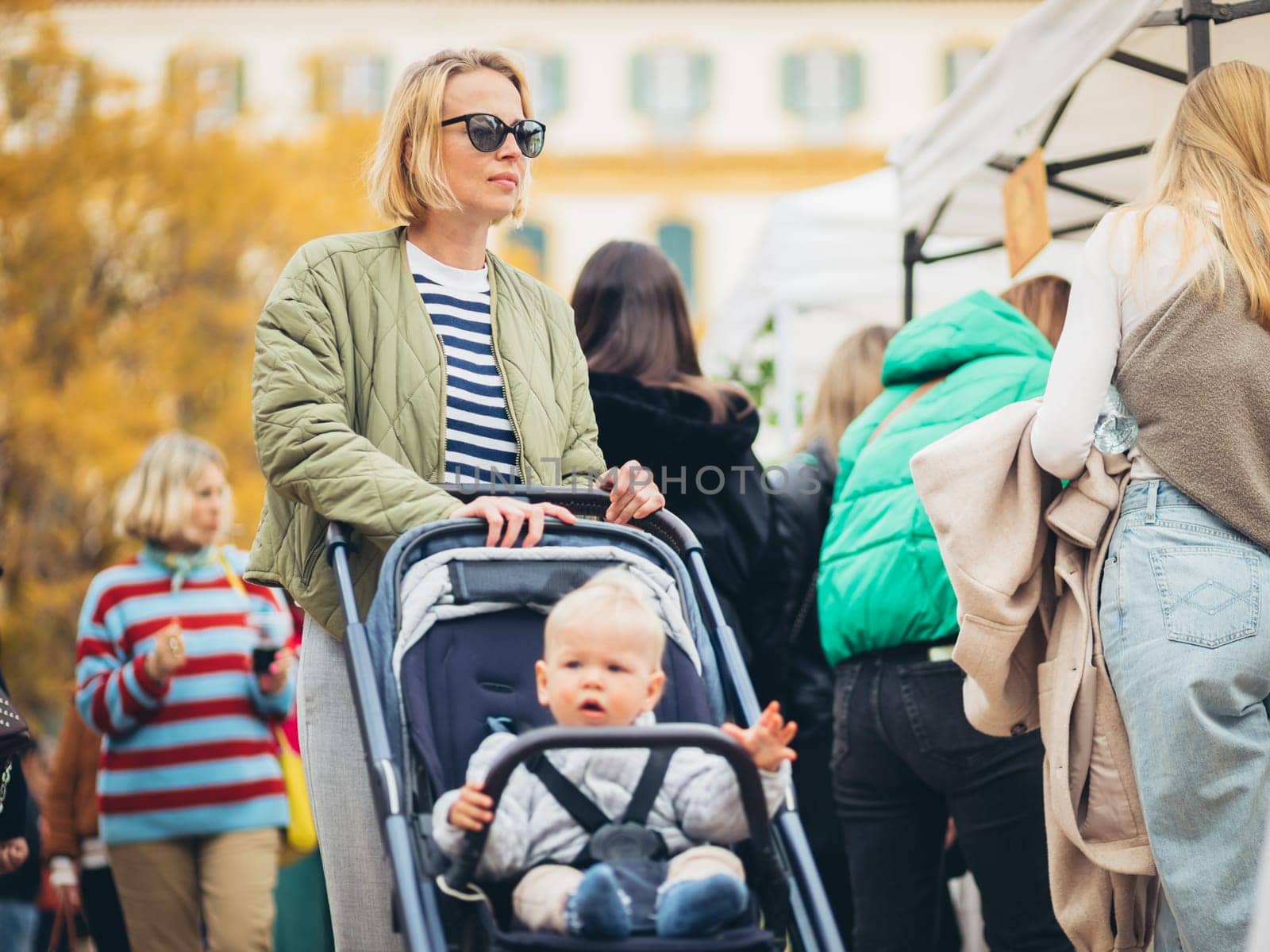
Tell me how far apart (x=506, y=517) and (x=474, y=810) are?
739 millimetres

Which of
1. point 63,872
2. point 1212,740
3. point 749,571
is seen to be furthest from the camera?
point 63,872

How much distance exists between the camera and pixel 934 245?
870 centimetres

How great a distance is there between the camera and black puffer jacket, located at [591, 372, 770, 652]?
4430mm

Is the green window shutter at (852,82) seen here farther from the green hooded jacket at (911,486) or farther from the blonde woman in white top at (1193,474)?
the blonde woman in white top at (1193,474)

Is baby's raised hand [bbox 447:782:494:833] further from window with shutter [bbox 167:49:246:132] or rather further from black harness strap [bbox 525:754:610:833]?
window with shutter [bbox 167:49:246:132]

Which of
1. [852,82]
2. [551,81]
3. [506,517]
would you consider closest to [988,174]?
[506,517]

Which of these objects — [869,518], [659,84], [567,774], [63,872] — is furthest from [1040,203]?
[659,84]

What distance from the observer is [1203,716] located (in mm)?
3092

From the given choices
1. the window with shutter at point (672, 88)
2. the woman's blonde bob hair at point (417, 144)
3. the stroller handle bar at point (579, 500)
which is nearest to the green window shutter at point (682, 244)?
the window with shutter at point (672, 88)

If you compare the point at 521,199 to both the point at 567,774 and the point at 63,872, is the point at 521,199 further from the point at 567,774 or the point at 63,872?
the point at 63,872

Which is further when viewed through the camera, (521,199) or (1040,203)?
(1040,203)

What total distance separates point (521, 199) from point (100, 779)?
2.59m

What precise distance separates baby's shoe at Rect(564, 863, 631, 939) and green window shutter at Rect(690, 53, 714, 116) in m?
38.9

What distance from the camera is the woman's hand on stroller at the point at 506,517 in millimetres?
3211
